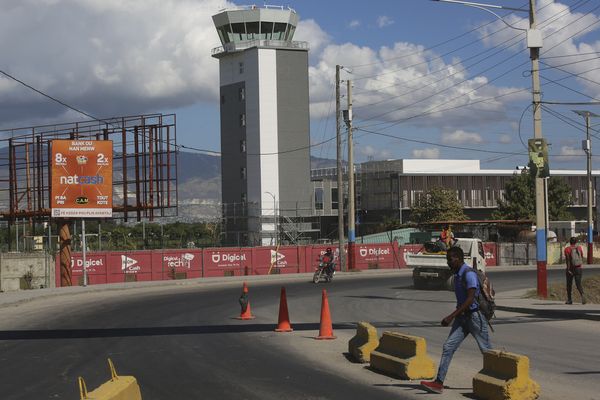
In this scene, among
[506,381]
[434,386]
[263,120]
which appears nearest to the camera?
[506,381]

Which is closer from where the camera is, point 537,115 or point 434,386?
point 434,386

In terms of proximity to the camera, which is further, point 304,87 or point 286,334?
point 304,87

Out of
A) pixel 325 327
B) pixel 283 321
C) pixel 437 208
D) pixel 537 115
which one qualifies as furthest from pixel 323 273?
pixel 437 208

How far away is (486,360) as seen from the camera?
975 centimetres

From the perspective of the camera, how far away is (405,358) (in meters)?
11.2

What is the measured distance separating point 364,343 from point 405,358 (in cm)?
174

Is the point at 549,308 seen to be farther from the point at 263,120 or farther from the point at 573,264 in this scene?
the point at 263,120

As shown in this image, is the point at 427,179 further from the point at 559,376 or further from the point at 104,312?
the point at 559,376

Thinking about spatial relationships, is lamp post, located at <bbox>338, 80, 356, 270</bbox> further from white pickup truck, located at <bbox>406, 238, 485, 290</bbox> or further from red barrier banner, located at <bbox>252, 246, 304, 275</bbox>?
white pickup truck, located at <bbox>406, 238, 485, 290</bbox>

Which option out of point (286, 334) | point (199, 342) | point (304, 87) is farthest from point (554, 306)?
point (304, 87)

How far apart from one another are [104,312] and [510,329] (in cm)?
1213

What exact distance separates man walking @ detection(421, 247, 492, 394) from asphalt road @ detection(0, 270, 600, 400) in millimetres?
467

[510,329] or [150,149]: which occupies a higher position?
[150,149]

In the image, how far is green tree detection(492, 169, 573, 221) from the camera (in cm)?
8912
